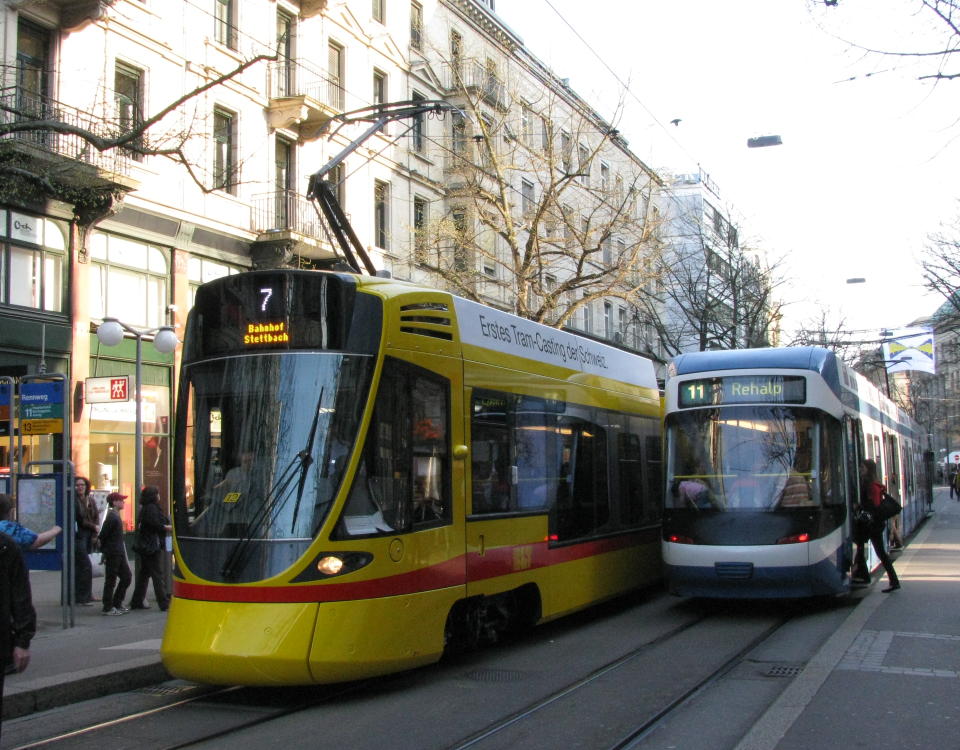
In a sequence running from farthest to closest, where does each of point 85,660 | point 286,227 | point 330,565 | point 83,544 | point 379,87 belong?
point 379,87, point 286,227, point 83,544, point 85,660, point 330,565

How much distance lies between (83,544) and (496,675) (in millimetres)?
6443

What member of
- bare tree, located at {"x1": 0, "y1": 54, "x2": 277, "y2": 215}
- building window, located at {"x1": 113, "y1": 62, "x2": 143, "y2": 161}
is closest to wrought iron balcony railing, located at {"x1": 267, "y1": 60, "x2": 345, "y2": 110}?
bare tree, located at {"x1": 0, "y1": 54, "x2": 277, "y2": 215}

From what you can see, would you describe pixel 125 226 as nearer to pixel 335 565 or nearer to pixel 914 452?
pixel 335 565

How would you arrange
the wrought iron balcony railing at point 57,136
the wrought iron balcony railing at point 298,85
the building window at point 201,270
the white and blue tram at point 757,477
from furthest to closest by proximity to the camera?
the wrought iron balcony railing at point 298,85
the building window at point 201,270
the wrought iron balcony railing at point 57,136
the white and blue tram at point 757,477

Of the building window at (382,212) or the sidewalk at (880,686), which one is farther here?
the building window at (382,212)

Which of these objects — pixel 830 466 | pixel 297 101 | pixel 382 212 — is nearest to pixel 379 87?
pixel 382 212

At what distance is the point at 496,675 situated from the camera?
8.53 metres

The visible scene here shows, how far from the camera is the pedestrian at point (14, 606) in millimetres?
5180

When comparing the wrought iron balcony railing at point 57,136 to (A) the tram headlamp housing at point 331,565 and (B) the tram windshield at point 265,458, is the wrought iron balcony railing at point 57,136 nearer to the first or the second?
(B) the tram windshield at point 265,458

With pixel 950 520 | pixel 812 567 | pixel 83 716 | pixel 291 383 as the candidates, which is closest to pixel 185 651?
pixel 83 716

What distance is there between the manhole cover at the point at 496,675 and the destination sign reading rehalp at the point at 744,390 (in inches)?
181

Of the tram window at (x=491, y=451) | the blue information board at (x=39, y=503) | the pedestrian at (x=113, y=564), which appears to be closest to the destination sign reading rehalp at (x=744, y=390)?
the tram window at (x=491, y=451)

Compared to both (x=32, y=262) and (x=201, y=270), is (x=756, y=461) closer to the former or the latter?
(x=32, y=262)

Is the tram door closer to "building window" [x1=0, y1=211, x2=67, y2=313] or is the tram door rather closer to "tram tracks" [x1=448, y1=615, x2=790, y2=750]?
"tram tracks" [x1=448, y1=615, x2=790, y2=750]
